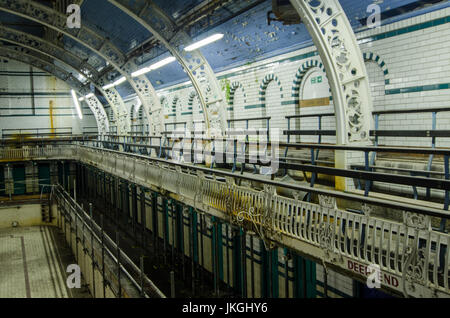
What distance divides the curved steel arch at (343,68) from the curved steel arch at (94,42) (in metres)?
12.6

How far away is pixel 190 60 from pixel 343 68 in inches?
294

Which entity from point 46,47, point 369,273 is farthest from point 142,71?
point 369,273

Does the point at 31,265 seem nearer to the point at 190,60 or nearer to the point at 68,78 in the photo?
the point at 190,60

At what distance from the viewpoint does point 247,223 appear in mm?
5930

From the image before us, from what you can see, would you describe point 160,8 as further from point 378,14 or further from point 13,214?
point 13,214

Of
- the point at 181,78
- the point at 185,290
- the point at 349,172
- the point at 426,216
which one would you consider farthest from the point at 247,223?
the point at 181,78

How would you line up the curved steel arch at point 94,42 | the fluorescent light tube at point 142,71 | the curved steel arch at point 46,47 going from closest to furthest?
the fluorescent light tube at point 142,71
the curved steel arch at point 94,42
the curved steel arch at point 46,47

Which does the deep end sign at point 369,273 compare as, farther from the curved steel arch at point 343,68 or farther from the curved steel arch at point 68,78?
the curved steel arch at point 68,78

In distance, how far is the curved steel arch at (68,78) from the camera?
27750mm

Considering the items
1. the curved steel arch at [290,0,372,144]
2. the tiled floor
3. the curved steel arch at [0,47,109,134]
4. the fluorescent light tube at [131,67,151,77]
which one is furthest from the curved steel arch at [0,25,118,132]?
the curved steel arch at [290,0,372,144]

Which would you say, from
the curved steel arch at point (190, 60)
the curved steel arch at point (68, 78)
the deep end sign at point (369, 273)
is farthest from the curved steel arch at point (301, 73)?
the curved steel arch at point (68, 78)

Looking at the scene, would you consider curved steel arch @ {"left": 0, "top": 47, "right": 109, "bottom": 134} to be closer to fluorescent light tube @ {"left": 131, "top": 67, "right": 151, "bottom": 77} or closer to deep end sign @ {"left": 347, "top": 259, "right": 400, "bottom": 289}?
fluorescent light tube @ {"left": 131, "top": 67, "right": 151, "bottom": 77}

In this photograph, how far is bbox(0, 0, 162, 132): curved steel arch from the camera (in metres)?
16.1

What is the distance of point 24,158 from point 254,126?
1552 cm
